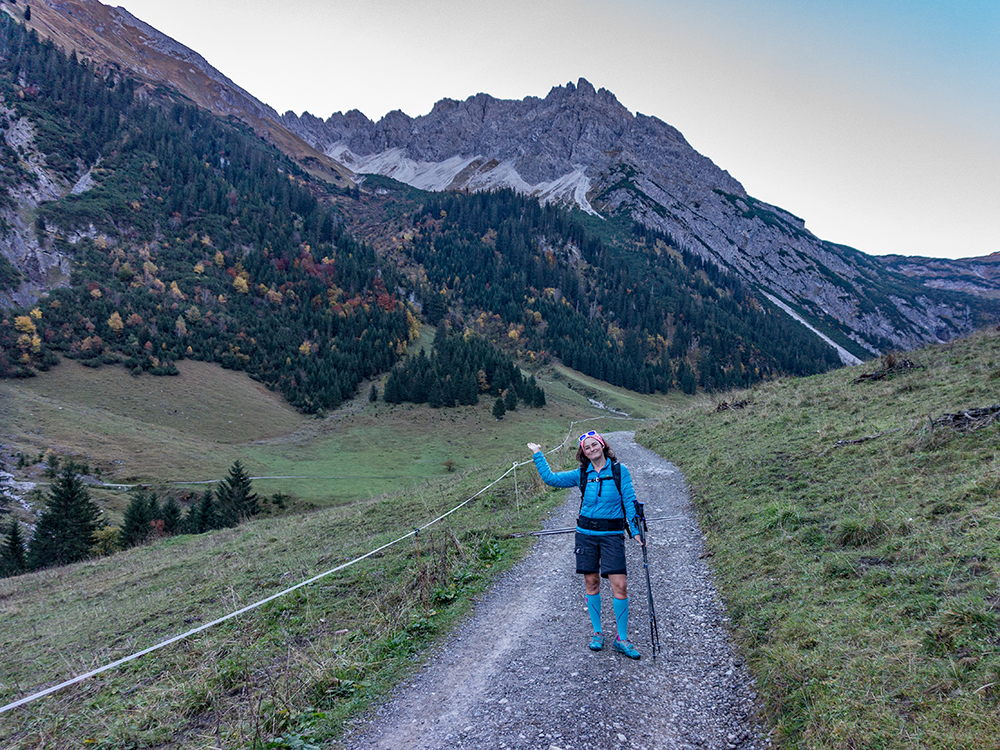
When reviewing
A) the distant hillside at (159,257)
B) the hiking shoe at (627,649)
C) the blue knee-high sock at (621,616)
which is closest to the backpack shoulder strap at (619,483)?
the blue knee-high sock at (621,616)

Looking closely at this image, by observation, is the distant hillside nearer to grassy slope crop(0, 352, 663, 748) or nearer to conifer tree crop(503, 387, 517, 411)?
conifer tree crop(503, 387, 517, 411)

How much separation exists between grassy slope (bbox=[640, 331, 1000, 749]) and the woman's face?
3.08m

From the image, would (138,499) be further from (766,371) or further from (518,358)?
(766,371)

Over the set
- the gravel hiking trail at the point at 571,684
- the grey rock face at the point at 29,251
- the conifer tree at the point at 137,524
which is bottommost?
the conifer tree at the point at 137,524

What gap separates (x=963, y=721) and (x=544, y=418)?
262 feet

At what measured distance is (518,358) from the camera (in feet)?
463

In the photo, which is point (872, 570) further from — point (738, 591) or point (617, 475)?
point (617, 475)

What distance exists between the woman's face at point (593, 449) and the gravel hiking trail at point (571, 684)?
9.05ft

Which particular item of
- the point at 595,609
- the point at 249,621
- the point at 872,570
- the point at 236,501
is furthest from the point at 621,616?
the point at 236,501

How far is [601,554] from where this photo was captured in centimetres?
671

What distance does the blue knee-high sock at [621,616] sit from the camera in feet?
21.2

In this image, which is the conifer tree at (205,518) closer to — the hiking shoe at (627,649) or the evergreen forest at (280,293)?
the hiking shoe at (627,649)

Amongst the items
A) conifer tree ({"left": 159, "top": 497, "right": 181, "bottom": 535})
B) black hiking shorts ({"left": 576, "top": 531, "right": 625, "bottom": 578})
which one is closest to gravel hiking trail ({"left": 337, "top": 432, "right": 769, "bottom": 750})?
black hiking shorts ({"left": 576, "top": 531, "right": 625, "bottom": 578})

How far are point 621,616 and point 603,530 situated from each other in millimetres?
1204
